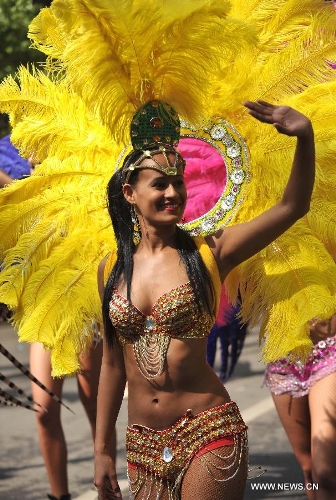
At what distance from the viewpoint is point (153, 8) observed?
3.82m

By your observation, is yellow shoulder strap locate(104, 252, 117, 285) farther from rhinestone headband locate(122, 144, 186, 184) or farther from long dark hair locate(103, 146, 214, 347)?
rhinestone headband locate(122, 144, 186, 184)

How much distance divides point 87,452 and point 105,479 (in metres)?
3.41

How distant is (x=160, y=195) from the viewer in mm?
3865

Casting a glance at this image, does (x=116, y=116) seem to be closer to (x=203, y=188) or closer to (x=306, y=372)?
(x=203, y=188)

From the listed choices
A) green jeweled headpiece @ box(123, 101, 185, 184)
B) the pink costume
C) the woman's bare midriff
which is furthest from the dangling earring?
the pink costume

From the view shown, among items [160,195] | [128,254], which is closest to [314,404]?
[128,254]

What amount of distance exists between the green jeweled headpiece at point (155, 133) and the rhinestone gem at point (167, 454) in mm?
978

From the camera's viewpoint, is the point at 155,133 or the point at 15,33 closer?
the point at 155,133

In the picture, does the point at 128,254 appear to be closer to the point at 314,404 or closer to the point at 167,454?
the point at 167,454

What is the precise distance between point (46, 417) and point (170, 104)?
2.38 meters

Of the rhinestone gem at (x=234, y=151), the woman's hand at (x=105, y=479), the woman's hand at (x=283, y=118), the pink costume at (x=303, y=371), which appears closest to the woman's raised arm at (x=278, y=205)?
the woman's hand at (x=283, y=118)

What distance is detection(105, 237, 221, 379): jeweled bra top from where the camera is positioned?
150 inches

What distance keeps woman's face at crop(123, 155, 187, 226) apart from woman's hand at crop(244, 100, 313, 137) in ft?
1.27

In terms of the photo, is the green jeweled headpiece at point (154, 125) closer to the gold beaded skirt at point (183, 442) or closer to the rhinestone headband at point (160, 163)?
the rhinestone headband at point (160, 163)
